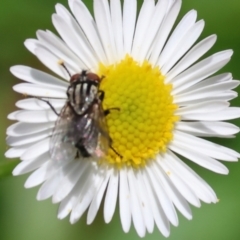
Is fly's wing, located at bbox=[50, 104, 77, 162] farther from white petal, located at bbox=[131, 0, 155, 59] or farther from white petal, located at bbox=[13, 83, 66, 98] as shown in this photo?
white petal, located at bbox=[131, 0, 155, 59]

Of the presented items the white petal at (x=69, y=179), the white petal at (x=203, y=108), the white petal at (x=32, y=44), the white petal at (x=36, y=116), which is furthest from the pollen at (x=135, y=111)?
the white petal at (x=32, y=44)

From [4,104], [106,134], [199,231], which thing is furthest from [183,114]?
[4,104]

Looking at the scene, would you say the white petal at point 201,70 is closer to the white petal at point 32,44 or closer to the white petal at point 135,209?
the white petal at point 135,209

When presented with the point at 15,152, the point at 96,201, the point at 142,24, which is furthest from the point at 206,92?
the point at 15,152

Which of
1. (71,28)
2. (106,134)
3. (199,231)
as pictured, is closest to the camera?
(106,134)

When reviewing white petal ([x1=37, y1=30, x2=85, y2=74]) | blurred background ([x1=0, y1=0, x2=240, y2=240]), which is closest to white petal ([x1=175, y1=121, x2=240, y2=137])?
white petal ([x1=37, y1=30, x2=85, y2=74])

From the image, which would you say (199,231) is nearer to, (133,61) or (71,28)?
(133,61)
